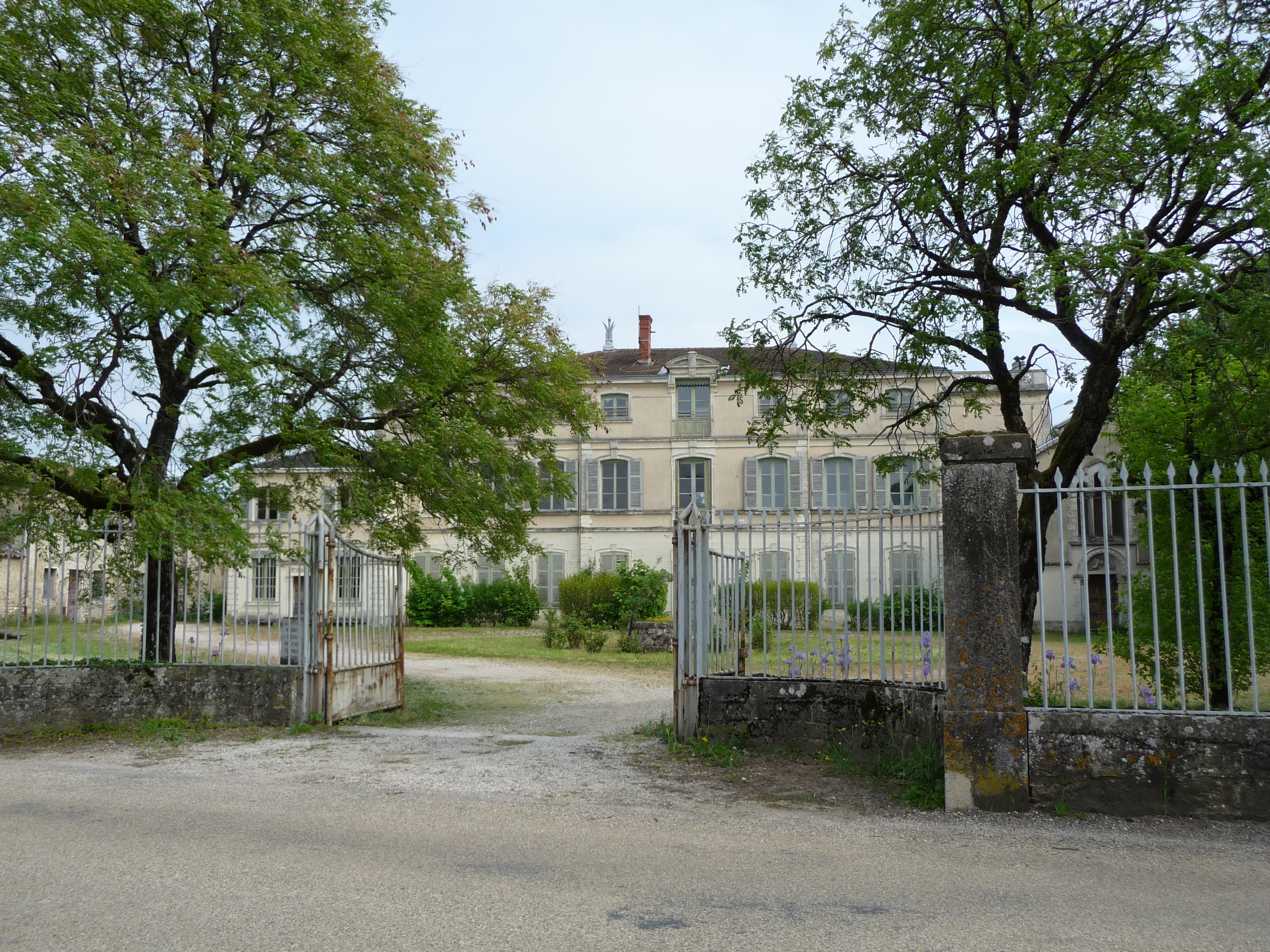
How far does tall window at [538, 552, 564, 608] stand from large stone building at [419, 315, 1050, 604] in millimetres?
36

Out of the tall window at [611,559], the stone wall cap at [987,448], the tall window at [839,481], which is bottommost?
the tall window at [611,559]

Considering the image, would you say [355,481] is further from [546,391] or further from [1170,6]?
[1170,6]

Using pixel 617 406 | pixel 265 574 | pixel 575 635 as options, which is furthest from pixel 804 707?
pixel 617 406

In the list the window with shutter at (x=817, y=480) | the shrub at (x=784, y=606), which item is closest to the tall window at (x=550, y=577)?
the window with shutter at (x=817, y=480)

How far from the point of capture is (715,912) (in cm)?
414

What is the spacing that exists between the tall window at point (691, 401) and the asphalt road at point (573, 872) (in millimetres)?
25635

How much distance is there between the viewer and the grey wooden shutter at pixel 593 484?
107ft

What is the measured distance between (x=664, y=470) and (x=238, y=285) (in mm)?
23598

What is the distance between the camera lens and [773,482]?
31703 mm

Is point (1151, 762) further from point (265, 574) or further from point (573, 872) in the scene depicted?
point (265, 574)

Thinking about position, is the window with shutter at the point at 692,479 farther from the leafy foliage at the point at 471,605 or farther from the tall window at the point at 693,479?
the leafy foliage at the point at 471,605

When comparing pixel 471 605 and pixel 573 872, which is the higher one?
pixel 471 605

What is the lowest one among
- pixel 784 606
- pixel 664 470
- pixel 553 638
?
pixel 553 638

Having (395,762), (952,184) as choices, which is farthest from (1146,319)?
(395,762)
